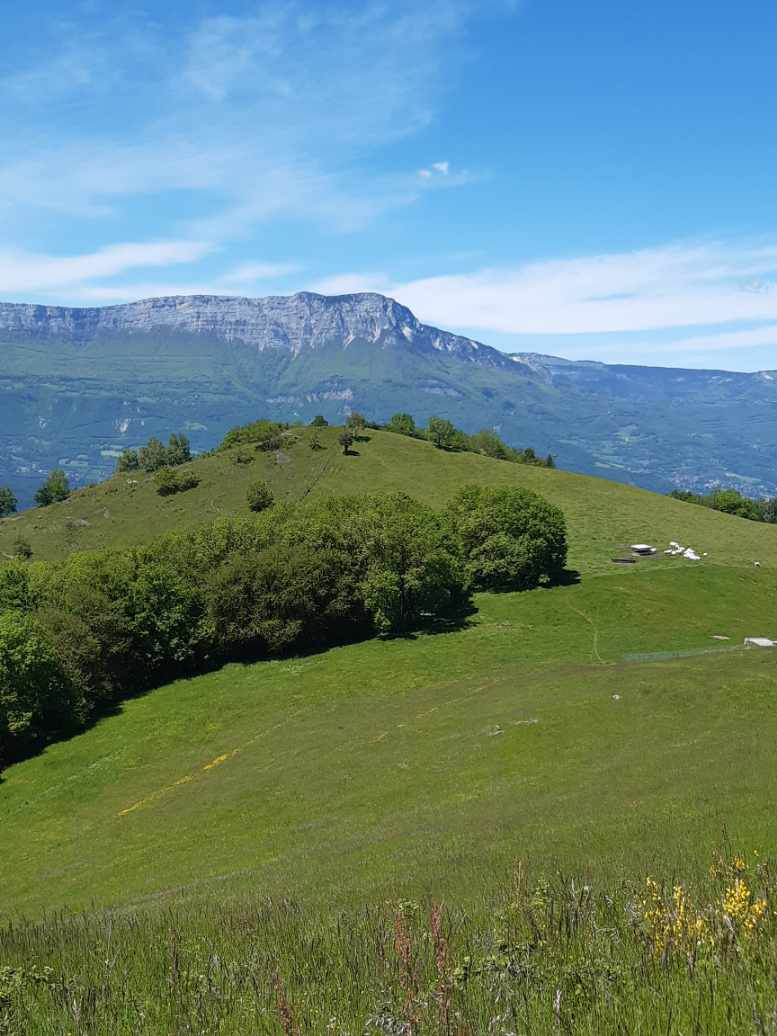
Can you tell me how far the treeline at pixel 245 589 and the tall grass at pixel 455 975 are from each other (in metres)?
69.2

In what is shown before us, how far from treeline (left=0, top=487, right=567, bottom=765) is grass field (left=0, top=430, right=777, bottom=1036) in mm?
4697

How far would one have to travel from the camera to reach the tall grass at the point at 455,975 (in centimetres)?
578

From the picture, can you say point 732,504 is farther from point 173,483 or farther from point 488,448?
point 173,483

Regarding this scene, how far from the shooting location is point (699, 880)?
11.1 metres

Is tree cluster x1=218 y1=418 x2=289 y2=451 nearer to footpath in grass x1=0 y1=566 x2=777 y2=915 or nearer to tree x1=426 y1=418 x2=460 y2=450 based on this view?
tree x1=426 y1=418 x2=460 y2=450

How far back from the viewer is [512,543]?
10425 centimetres

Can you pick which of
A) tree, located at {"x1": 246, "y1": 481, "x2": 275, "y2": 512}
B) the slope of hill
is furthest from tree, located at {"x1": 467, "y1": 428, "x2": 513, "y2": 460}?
the slope of hill

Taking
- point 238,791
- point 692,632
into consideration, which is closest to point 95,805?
point 238,791

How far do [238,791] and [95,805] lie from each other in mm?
12765

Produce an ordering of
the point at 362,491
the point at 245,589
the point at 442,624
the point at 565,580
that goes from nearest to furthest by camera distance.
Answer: the point at 245,589
the point at 442,624
the point at 565,580
the point at 362,491

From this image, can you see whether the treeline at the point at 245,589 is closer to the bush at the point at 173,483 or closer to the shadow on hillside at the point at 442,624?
the shadow on hillside at the point at 442,624

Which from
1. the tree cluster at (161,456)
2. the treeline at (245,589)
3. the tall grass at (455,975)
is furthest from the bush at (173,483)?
the tall grass at (455,975)

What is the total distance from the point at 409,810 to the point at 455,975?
29.5 meters

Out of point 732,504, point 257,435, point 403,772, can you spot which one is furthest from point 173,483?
point 732,504
